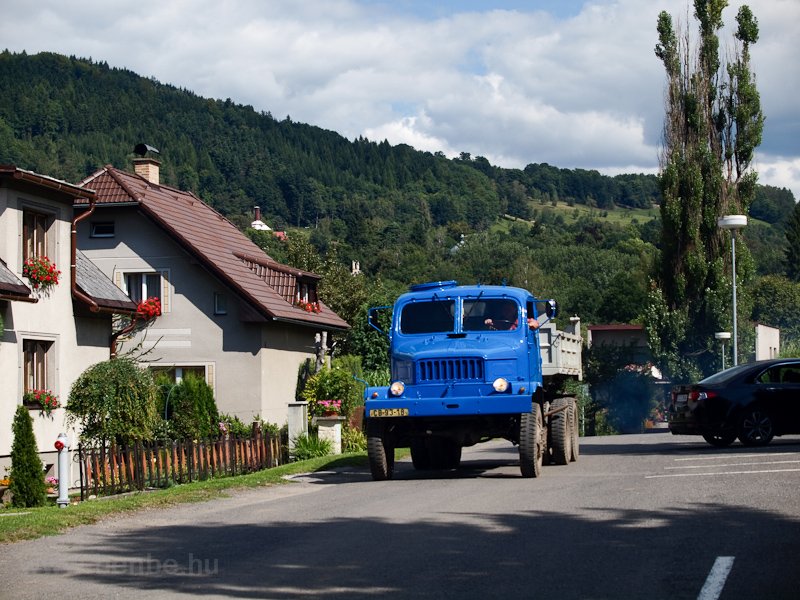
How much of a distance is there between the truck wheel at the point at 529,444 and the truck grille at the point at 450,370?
943 mm

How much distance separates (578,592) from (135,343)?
2709 cm

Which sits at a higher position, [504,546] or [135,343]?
[135,343]

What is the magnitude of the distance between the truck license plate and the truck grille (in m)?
0.70

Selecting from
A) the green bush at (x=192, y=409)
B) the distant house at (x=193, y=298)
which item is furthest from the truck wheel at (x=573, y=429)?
the distant house at (x=193, y=298)

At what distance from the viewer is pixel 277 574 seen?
29.6ft

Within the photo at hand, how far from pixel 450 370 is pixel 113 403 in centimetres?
814

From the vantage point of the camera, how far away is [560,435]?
19.0 metres

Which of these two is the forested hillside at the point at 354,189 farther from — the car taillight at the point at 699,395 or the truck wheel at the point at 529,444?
the truck wheel at the point at 529,444

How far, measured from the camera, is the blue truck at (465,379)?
1673 cm

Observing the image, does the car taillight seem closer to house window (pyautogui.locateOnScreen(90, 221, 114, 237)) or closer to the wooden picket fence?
the wooden picket fence

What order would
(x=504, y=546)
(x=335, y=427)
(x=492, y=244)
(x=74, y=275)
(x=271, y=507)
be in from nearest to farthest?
(x=504, y=546), (x=271, y=507), (x=74, y=275), (x=335, y=427), (x=492, y=244)

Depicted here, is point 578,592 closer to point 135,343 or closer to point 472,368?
point 472,368

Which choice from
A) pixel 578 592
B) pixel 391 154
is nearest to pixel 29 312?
pixel 578 592

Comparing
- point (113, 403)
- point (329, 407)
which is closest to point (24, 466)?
point (113, 403)
